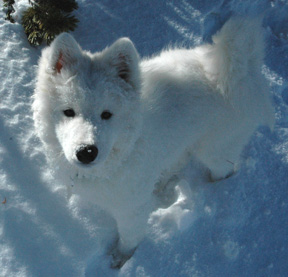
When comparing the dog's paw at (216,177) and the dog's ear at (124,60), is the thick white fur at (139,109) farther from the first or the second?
the dog's paw at (216,177)

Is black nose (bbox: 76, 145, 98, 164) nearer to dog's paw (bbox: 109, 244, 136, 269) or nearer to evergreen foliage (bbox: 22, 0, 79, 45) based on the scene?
dog's paw (bbox: 109, 244, 136, 269)

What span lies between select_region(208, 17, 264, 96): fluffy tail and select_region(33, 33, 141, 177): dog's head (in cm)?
77

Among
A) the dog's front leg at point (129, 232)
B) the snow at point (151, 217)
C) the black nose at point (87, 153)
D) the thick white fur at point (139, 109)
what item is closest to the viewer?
the black nose at point (87, 153)

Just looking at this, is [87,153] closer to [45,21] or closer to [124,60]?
[124,60]

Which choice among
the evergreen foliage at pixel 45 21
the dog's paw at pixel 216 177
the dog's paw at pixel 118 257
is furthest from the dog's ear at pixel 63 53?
the dog's paw at pixel 216 177

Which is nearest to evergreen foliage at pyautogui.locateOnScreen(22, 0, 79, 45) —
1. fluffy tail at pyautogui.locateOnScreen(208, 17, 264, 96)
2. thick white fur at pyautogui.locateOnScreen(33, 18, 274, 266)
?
thick white fur at pyautogui.locateOnScreen(33, 18, 274, 266)

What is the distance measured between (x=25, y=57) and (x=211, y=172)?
107 inches

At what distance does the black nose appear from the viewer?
1601 mm

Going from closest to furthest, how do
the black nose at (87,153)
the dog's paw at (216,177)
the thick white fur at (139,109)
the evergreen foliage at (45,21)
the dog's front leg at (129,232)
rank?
the black nose at (87,153) → the thick white fur at (139,109) → the dog's front leg at (129,232) → the dog's paw at (216,177) → the evergreen foliage at (45,21)

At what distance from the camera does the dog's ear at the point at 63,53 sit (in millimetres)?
1689

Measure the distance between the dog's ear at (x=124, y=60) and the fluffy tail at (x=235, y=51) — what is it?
77 cm

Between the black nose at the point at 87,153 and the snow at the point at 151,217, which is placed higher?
the black nose at the point at 87,153

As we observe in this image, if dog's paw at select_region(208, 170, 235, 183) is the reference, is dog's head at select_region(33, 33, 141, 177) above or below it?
above

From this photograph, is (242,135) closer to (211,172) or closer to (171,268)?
(211,172)
